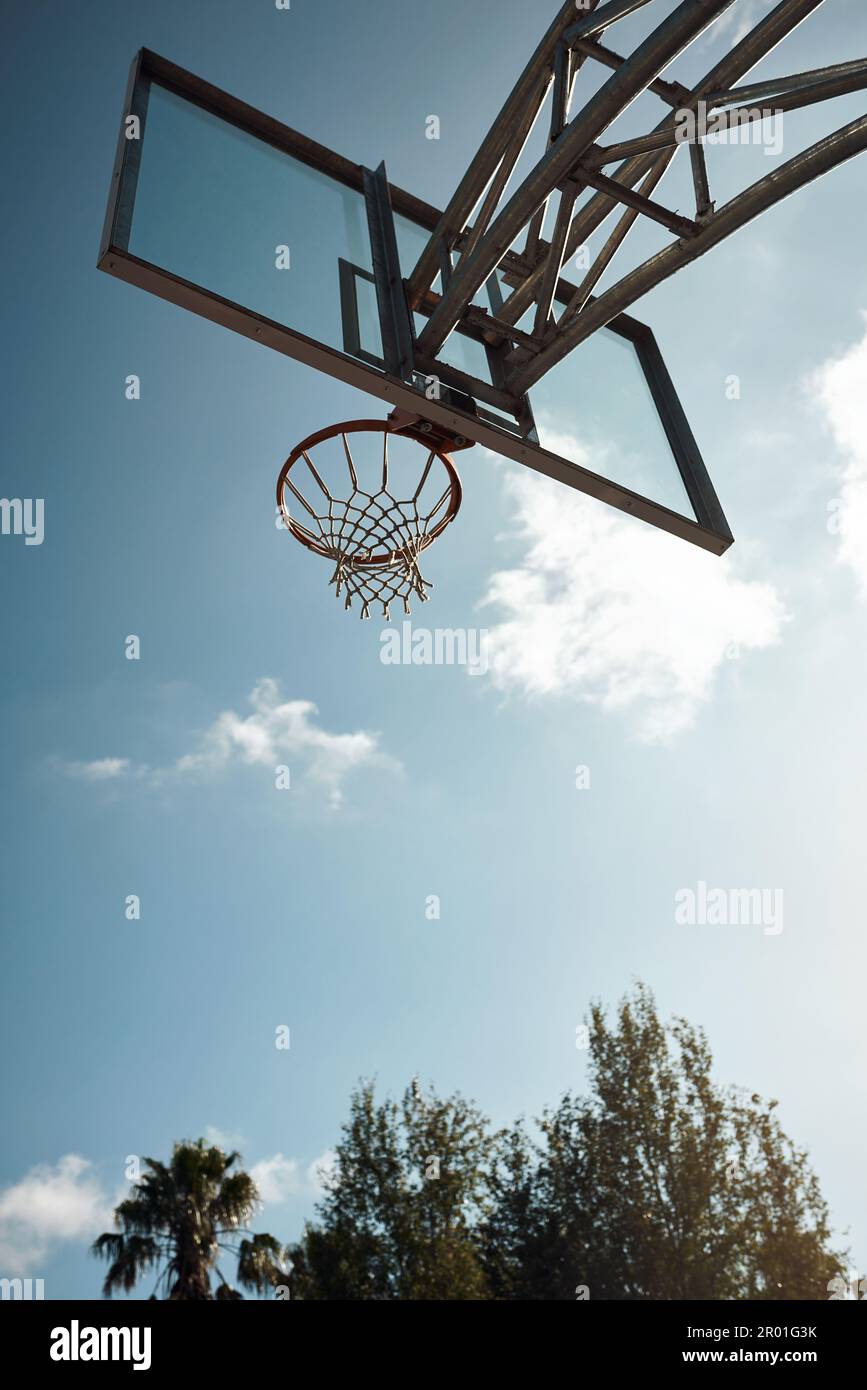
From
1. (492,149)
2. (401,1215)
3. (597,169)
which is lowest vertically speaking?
(401,1215)

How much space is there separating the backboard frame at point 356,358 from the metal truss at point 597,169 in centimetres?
32

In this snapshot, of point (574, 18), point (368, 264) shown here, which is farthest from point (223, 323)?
point (574, 18)

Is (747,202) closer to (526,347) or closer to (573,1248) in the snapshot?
(526,347)

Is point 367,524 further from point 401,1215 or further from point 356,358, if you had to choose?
point 401,1215

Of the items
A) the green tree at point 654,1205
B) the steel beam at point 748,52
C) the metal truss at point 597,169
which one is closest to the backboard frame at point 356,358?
the metal truss at point 597,169

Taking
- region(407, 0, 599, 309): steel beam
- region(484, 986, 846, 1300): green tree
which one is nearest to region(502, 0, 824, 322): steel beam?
region(407, 0, 599, 309): steel beam

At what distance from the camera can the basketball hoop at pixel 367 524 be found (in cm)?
491

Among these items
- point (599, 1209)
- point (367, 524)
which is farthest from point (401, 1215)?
point (367, 524)

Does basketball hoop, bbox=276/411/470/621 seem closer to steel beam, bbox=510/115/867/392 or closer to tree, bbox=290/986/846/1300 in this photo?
steel beam, bbox=510/115/867/392

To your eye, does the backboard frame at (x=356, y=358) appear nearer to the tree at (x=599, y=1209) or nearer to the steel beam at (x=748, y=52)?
the steel beam at (x=748, y=52)

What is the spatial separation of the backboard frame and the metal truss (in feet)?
1.04

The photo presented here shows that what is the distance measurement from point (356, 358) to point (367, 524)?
1409 mm

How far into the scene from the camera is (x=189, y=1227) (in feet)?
45.2
